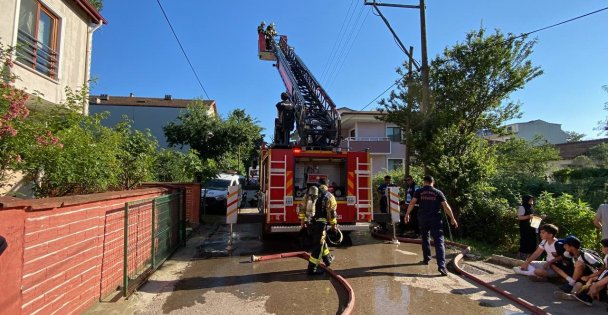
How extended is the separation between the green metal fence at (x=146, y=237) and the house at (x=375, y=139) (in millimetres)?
23251

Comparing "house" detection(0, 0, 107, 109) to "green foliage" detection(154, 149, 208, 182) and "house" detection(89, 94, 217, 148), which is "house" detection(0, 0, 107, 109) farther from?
"house" detection(89, 94, 217, 148)

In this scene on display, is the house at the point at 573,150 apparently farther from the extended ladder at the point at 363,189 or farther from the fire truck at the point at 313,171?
the extended ladder at the point at 363,189

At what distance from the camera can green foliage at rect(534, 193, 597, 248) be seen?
8.39 meters

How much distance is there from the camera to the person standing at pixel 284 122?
1183 cm

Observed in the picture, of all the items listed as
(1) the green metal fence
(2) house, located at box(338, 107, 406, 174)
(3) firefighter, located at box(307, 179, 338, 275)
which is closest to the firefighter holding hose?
(3) firefighter, located at box(307, 179, 338, 275)

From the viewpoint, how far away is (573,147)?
173ft

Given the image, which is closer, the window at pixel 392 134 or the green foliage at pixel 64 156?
the green foliage at pixel 64 156

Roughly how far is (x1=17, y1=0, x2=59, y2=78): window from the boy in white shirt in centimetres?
1129

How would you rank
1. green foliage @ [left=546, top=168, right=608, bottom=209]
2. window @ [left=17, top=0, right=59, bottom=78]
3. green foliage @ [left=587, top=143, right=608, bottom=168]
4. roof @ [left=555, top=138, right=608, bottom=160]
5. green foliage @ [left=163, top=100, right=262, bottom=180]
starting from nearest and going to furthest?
window @ [left=17, top=0, right=59, bottom=78] → green foliage @ [left=546, top=168, right=608, bottom=209] → green foliage @ [left=163, top=100, right=262, bottom=180] → green foliage @ [left=587, top=143, right=608, bottom=168] → roof @ [left=555, top=138, right=608, bottom=160]

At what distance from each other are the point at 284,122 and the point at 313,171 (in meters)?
2.32

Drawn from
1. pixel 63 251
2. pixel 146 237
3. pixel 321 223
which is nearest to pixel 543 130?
pixel 321 223

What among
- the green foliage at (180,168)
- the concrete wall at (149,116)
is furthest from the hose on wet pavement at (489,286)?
the concrete wall at (149,116)

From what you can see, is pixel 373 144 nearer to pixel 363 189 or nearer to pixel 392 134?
pixel 392 134

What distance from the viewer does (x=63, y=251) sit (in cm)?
416
